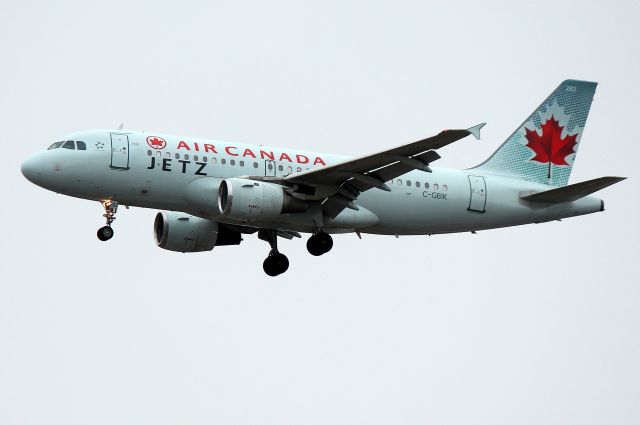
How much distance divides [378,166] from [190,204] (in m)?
6.22

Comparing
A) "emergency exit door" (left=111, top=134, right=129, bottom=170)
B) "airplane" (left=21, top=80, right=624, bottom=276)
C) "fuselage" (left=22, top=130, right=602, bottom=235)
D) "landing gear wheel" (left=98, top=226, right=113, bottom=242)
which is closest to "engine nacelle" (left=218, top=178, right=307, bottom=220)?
"airplane" (left=21, top=80, right=624, bottom=276)

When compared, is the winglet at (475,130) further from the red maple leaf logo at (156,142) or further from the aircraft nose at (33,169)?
the aircraft nose at (33,169)

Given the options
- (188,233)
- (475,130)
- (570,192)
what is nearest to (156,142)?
(188,233)

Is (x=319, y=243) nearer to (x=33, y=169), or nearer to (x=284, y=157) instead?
(x=284, y=157)

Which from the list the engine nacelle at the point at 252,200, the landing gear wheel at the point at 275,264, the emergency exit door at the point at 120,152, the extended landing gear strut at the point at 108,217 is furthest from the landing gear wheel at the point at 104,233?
the landing gear wheel at the point at 275,264

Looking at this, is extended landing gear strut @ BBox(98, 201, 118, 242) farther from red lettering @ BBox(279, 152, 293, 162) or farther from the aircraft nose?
red lettering @ BBox(279, 152, 293, 162)

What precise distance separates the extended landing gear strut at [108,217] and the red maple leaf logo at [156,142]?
2.22 metres

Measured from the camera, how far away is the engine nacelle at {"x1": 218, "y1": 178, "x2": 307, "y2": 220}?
4050 cm

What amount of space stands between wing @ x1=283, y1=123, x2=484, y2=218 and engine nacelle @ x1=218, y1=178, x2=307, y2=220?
679 millimetres

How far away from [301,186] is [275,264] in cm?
500

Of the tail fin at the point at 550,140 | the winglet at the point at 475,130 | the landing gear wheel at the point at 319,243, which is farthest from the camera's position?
the tail fin at the point at 550,140

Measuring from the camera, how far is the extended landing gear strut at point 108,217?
1626 inches

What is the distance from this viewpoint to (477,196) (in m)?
45.4

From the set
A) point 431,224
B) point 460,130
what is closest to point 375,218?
point 431,224
